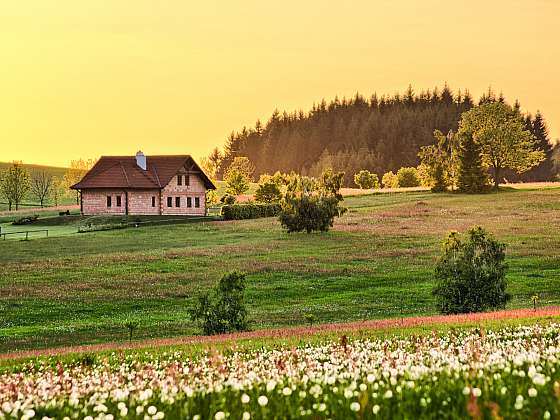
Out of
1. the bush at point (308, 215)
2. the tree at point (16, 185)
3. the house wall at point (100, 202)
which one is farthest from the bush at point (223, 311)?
the tree at point (16, 185)

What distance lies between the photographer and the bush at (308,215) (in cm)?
7000

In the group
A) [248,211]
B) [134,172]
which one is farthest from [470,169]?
[134,172]

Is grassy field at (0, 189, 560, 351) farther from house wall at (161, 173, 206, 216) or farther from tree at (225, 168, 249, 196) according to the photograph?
tree at (225, 168, 249, 196)

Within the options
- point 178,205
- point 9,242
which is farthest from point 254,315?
point 178,205

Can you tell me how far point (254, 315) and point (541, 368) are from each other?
26.0 metres

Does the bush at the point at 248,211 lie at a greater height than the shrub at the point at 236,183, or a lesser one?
lesser

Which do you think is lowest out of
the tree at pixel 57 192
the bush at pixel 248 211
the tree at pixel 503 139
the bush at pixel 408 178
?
the bush at pixel 248 211

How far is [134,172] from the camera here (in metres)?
101

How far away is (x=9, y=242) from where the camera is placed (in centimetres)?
6719

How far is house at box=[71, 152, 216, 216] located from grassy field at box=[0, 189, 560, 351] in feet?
54.3

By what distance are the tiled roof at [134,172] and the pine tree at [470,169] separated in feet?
136

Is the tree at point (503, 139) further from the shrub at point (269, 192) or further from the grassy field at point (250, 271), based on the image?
the grassy field at point (250, 271)

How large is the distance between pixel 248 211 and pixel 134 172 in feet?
66.0

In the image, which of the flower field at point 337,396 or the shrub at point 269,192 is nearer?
the flower field at point 337,396
